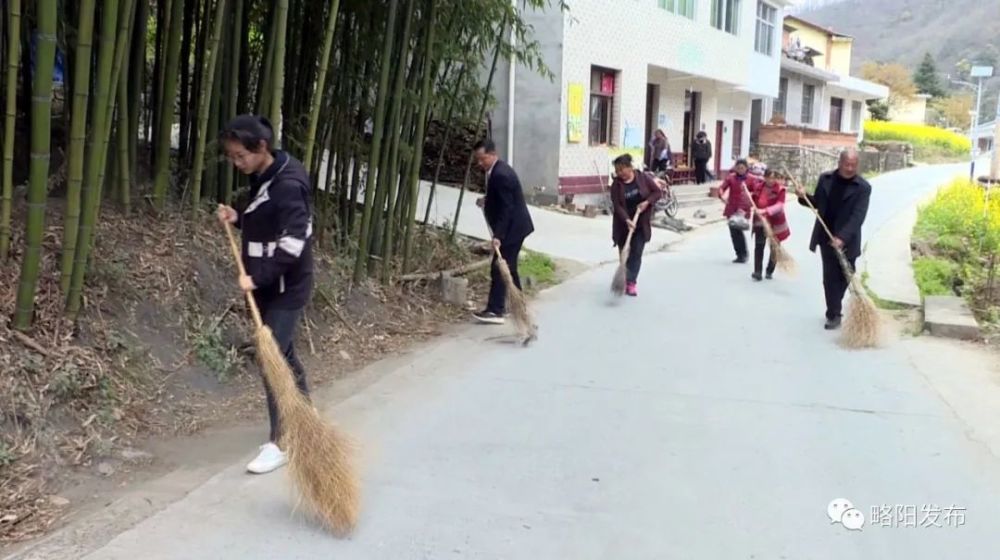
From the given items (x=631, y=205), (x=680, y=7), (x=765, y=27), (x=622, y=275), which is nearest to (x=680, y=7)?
(x=680, y=7)

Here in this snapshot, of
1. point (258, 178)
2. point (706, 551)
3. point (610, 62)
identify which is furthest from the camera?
point (610, 62)

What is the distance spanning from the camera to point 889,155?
40219mm

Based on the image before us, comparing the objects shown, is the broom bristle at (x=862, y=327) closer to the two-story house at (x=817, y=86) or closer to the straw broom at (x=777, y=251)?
the straw broom at (x=777, y=251)

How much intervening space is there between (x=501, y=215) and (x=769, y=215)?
3.72 metres

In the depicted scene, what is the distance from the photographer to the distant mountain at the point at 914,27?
10591cm

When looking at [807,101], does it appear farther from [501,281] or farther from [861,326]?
[501,281]

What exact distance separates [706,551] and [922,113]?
75645mm

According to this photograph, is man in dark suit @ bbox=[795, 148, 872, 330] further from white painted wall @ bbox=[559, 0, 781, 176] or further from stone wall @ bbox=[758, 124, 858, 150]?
stone wall @ bbox=[758, 124, 858, 150]

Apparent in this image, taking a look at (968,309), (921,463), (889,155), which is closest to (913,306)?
(968,309)

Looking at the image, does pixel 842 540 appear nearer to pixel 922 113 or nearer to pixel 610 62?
pixel 610 62

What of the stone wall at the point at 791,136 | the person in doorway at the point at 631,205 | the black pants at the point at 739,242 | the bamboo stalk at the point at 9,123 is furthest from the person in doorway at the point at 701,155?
the bamboo stalk at the point at 9,123

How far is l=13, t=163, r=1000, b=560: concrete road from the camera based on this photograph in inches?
138

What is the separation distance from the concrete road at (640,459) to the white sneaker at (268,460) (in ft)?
0.22

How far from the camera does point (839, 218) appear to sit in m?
7.50
